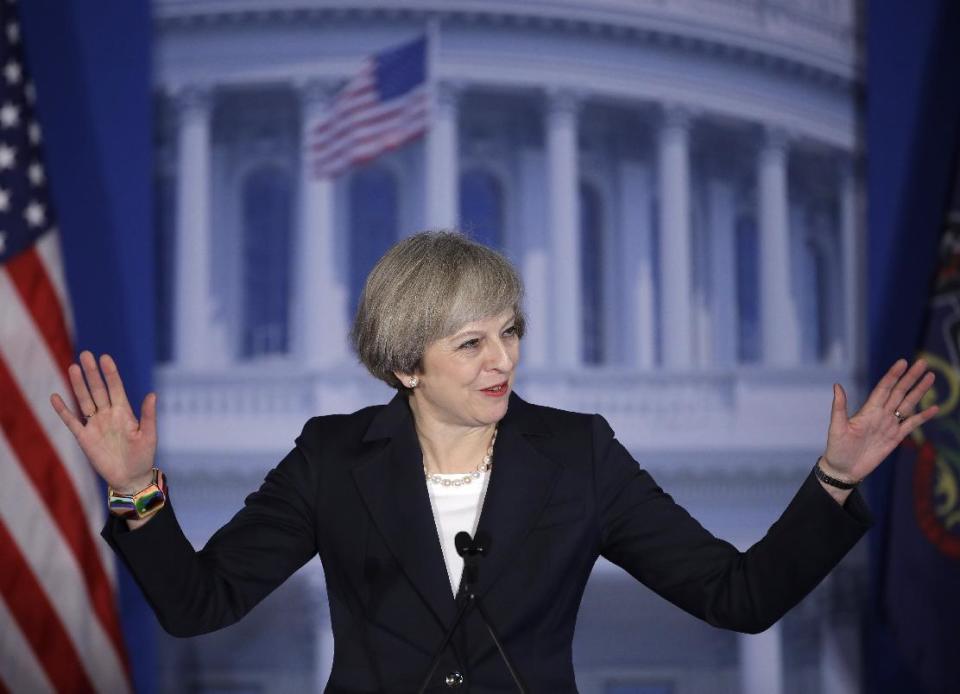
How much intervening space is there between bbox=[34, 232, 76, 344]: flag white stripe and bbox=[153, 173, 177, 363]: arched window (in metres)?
0.51

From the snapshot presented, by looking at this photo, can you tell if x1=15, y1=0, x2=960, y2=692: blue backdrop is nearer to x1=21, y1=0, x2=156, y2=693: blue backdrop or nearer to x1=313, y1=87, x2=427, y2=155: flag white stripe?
x1=21, y1=0, x2=156, y2=693: blue backdrop

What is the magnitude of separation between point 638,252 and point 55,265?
2.53 meters

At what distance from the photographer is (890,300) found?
437cm

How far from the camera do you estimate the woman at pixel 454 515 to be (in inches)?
64.9

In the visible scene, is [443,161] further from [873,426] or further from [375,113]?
[873,426]

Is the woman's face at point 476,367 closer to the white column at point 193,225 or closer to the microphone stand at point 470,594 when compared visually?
the microphone stand at point 470,594

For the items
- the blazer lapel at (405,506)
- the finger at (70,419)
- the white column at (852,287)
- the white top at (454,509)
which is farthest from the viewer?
the white column at (852,287)

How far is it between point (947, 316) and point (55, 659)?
3.78 metres

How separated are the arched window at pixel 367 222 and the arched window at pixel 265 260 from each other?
0.31 m

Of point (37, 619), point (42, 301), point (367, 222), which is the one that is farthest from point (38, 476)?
point (367, 222)

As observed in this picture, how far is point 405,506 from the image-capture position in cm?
187

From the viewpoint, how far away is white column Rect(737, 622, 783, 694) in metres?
4.58

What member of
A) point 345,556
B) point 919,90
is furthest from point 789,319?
point 345,556

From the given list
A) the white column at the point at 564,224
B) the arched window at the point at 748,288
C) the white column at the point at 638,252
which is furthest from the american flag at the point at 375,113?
the arched window at the point at 748,288
